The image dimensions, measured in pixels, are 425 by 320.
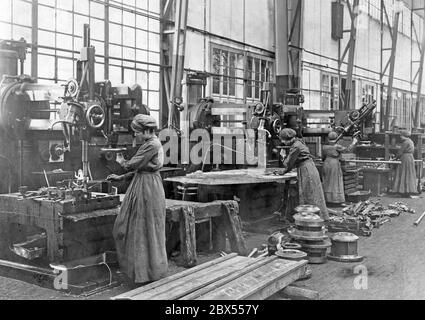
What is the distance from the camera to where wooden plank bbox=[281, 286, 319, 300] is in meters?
3.95

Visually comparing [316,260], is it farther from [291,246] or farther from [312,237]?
[291,246]

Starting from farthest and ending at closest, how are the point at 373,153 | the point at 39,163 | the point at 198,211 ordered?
the point at 373,153 < the point at 39,163 < the point at 198,211

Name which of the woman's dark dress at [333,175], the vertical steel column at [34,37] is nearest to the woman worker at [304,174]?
the woman's dark dress at [333,175]

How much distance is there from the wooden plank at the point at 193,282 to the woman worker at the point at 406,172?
23.8ft

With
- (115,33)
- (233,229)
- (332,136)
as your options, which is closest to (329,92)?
(332,136)

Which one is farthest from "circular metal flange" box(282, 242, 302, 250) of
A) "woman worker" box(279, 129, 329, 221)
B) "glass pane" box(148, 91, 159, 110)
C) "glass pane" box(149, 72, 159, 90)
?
"glass pane" box(149, 72, 159, 90)

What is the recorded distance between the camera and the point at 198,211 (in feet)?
16.7

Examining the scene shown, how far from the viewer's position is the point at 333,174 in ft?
28.3

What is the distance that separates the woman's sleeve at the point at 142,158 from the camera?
4.07 m

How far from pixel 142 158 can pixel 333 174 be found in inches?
210

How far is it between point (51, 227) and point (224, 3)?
26.3ft

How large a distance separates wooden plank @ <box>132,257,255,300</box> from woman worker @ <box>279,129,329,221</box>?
2228 mm

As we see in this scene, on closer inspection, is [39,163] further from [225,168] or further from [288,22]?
[288,22]
